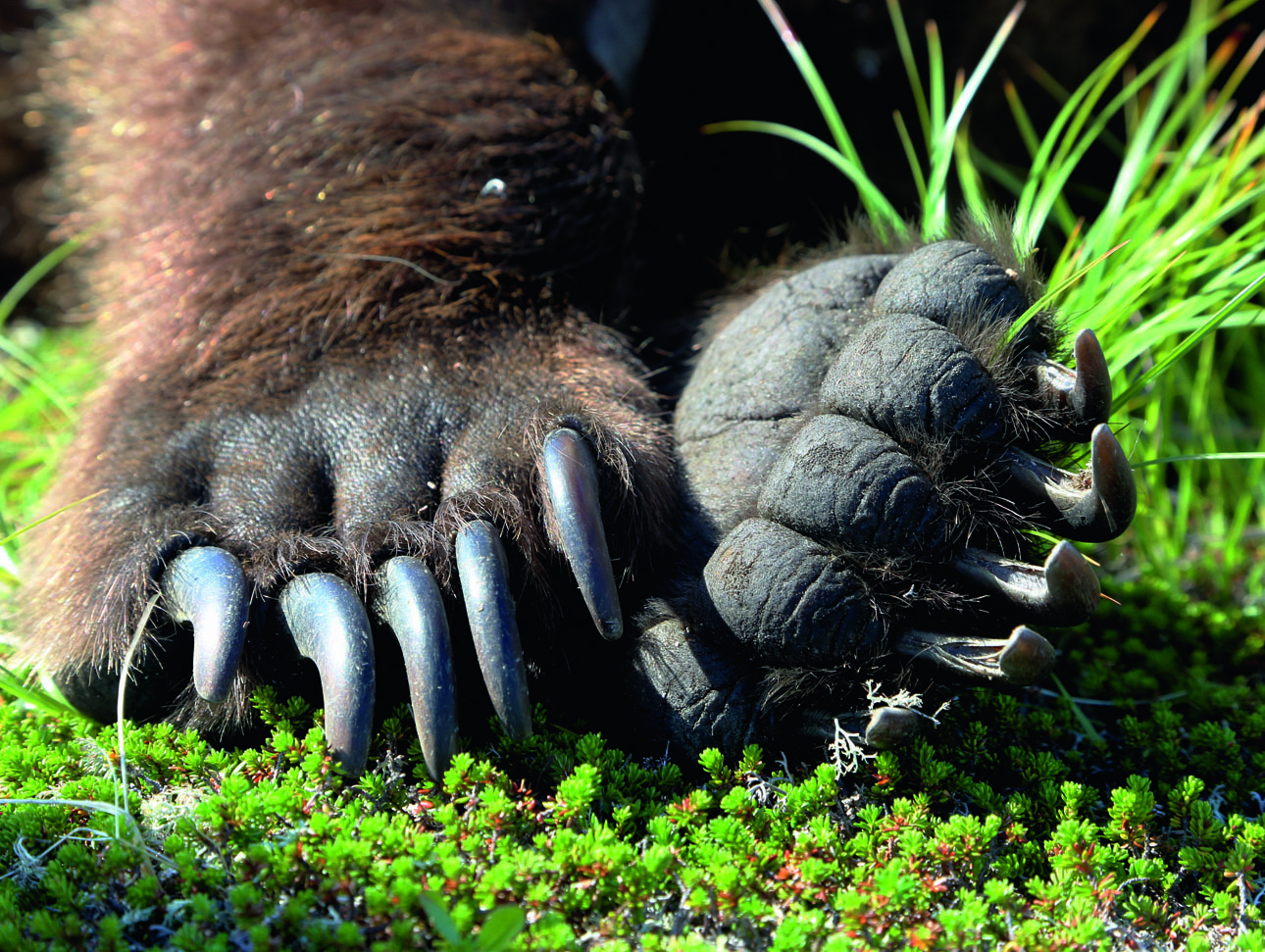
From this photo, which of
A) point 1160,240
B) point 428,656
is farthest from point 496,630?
point 1160,240

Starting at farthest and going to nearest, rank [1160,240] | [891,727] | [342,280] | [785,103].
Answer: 1. [785,103]
2. [1160,240]
3. [342,280]
4. [891,727]

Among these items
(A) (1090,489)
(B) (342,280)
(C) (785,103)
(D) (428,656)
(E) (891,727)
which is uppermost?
(C) (785,103)

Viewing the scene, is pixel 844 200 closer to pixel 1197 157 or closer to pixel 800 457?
pixel 1197 157

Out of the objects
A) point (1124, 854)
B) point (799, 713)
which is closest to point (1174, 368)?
point (1124, 854)

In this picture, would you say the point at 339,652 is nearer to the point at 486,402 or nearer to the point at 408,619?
the point at 408,619

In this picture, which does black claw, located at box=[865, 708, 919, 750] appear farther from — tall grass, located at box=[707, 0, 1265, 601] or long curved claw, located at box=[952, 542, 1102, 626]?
tall grass, located at box=[707, 0, 1265, 601]

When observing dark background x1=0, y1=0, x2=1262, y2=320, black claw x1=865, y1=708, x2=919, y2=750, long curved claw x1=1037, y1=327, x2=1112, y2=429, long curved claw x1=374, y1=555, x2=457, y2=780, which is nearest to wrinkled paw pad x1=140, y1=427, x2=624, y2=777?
long curved claw x1=374, y1=555, x2=457, y2=780

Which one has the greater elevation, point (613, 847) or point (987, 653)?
point (987, 653)
